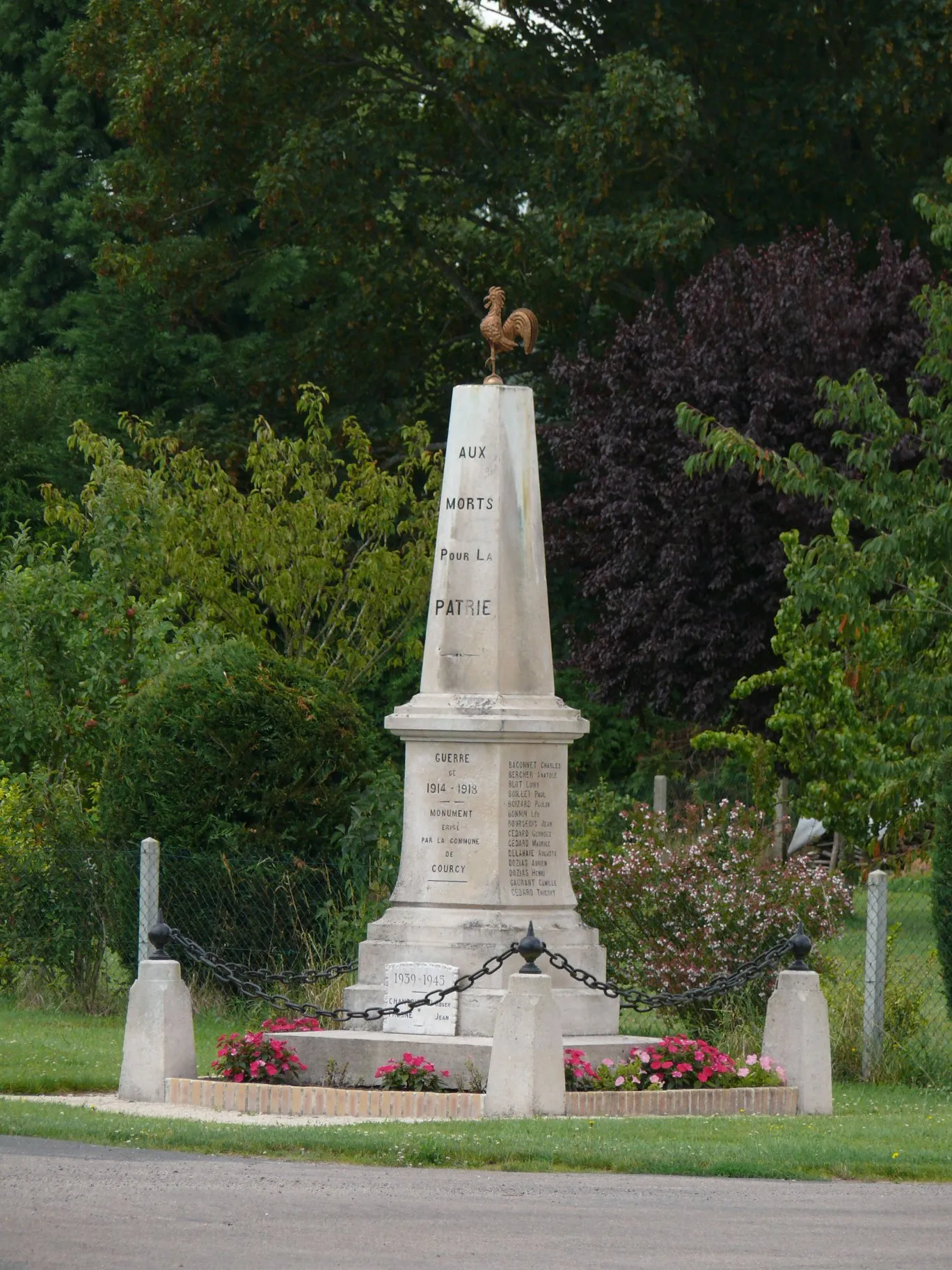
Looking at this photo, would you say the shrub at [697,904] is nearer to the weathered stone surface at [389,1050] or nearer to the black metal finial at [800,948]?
the weathered stone surface at [389,1050]

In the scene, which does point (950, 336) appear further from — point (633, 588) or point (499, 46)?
point (499, 46)

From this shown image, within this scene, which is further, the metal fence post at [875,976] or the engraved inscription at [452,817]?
the metal fence post at [875,976]

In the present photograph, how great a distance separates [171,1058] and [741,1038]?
4.05m

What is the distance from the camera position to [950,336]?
19.6m

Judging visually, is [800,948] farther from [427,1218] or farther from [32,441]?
[32,441]

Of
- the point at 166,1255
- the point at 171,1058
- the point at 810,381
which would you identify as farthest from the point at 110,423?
the point at 166,1255

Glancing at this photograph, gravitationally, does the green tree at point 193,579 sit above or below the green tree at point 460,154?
below

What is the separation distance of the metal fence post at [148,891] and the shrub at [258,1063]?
350 centimetres

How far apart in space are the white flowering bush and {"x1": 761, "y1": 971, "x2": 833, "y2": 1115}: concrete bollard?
2864 millimetres

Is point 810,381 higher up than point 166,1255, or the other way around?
point 810,381

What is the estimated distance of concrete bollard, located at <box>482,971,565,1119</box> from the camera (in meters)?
11.8

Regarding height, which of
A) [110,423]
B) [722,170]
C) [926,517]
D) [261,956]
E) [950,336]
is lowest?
[261,956]

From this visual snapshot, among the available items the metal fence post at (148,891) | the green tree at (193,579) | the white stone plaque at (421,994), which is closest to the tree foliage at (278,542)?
the green tree at (193,579)

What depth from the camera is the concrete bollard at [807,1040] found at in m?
13.1
